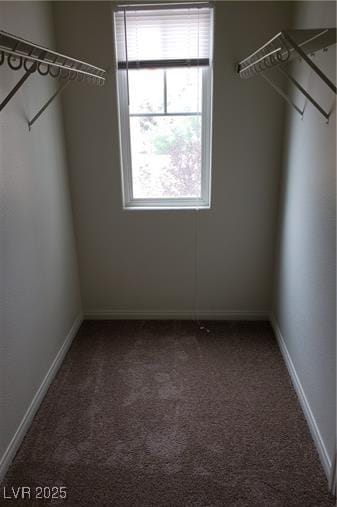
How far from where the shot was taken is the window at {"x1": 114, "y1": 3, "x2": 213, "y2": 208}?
2324 mm

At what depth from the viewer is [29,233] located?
1.96 meters

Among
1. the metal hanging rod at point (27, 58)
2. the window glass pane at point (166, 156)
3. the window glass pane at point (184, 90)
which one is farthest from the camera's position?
the window glass pane at point (166, 156)

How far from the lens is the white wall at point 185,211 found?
232 centimetres

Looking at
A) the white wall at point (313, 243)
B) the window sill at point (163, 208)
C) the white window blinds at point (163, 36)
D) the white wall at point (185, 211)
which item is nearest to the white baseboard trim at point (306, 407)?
the white wall at point (313, 243)

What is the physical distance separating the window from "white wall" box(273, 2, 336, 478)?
1.80 ft

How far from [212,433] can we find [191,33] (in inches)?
85.9

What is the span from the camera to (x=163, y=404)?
209 centimetres

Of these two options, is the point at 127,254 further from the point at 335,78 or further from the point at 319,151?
the point at 335,78

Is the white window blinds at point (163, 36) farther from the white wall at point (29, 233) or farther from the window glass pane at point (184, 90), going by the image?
the white wall at point (29, 233)

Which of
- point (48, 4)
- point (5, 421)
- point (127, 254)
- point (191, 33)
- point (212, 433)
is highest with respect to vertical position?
point (48, 4)

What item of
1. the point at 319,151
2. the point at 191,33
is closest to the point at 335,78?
the point at 319,151

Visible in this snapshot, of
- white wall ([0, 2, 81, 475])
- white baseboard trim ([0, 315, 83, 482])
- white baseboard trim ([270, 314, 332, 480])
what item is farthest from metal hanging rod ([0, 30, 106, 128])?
white baseboard trim ([270, 314, 332, 480])

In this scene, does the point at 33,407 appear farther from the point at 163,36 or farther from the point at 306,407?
the point at 163,36

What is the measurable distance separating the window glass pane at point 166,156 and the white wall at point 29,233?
0.48 metres
